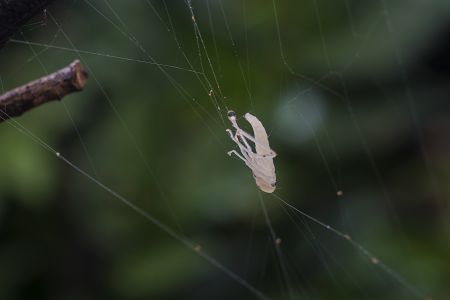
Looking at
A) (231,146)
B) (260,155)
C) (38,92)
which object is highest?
(231,146)

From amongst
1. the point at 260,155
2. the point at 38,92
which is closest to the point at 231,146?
the point at 260,155

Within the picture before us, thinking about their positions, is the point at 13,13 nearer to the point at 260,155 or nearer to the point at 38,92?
the point at 38,92

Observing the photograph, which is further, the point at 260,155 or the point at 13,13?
the point at 260,155

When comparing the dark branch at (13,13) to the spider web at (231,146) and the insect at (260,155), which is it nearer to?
the insect at (260,155)

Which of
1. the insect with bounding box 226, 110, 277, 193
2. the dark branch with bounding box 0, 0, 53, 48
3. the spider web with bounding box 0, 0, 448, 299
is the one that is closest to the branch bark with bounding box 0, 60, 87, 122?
the dark branch with bounding box 0, 0, 53, 48

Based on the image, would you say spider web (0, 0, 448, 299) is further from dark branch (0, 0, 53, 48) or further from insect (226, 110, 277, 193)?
dark branch (0, 0, 53, 48)

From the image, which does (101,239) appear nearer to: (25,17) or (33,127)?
(33,127)
